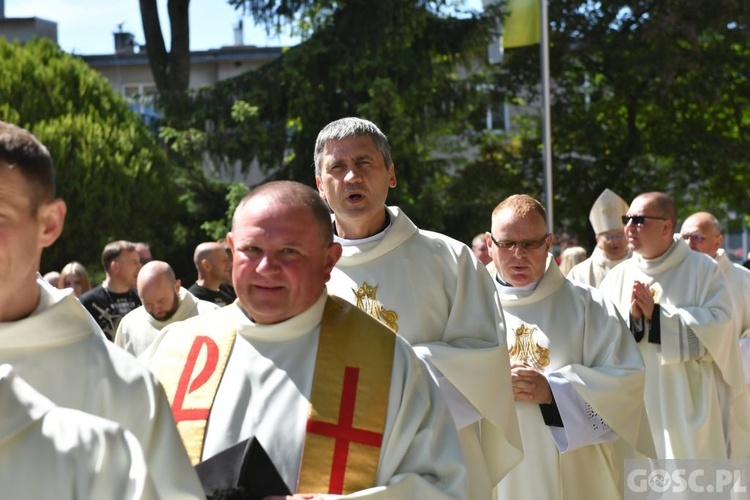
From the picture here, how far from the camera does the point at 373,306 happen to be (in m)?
4.93

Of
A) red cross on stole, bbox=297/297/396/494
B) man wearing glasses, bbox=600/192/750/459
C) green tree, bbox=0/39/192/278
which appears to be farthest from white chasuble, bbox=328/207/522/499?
green tree, bbox=0/39/192/278

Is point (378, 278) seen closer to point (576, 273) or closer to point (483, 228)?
point (576, 273)

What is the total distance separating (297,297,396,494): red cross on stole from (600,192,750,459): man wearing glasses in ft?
14.6

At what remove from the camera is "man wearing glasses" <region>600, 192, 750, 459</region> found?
7750mm

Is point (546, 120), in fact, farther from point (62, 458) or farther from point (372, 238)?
point (62, 458)

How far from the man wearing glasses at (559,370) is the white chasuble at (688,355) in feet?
6.47

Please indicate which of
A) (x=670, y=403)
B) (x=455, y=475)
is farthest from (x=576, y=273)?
(x=455, y=475)

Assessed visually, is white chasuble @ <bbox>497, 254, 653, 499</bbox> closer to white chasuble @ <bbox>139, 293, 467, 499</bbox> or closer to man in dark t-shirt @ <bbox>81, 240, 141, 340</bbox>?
white chasuble @ <bbox>139, 293, 467, 499</bbox>

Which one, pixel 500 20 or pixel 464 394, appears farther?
pixel 500 20

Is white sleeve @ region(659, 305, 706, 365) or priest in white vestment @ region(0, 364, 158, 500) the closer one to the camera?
priest in white vestment @ region(0, 364, 158, 500)

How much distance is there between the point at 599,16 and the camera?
25125mm

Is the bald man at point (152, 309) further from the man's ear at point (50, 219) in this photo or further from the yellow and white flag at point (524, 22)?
the yellow and white flag at point (524, 22)

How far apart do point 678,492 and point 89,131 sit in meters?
16.5

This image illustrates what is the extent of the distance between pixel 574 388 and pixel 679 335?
7.98 ft
